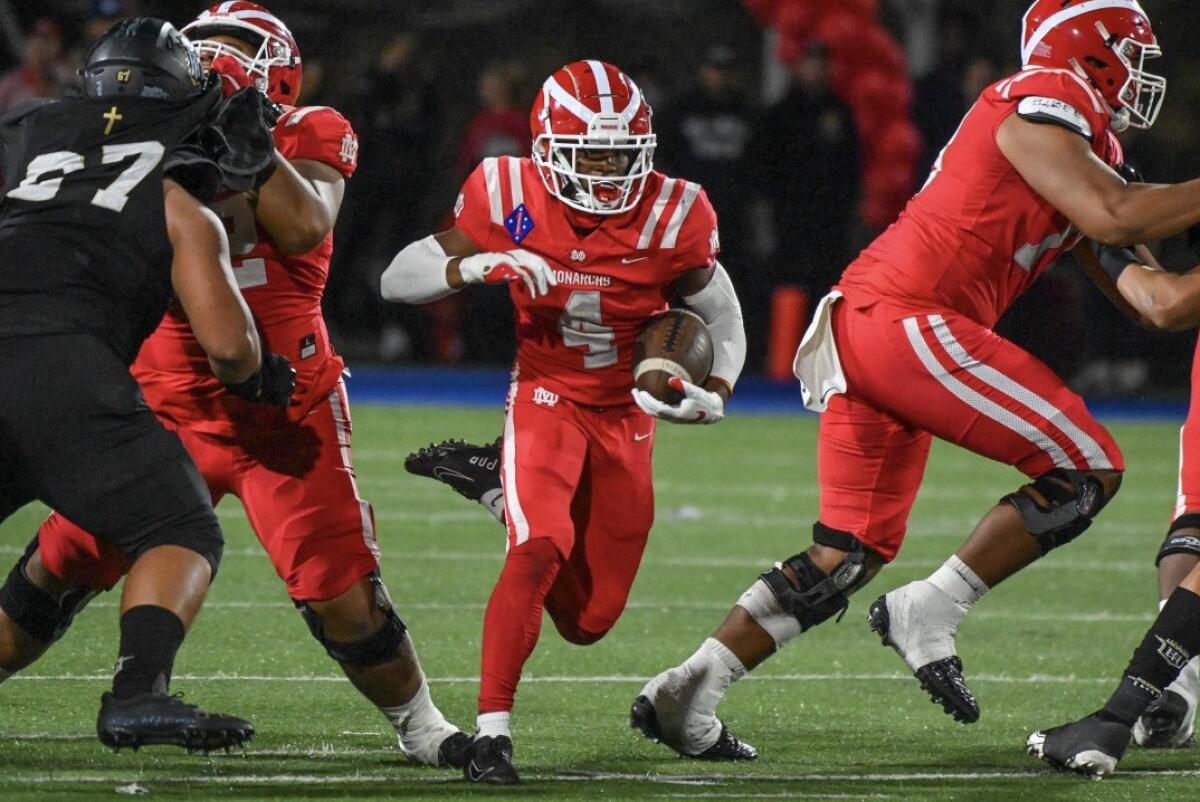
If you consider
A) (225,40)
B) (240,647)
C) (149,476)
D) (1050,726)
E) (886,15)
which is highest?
(225,40)

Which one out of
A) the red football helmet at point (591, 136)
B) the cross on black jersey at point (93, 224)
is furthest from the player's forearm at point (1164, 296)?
the cross on black jersey at point (93, 224)

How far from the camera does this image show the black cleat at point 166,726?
361cm

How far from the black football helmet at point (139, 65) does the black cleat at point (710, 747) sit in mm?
1706

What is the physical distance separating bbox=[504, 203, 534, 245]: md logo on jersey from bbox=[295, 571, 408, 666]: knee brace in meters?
0.86

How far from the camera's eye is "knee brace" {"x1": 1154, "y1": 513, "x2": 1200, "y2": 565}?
4.82m

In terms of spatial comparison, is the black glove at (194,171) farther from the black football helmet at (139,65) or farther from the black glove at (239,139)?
the black football helmet at (139,65)

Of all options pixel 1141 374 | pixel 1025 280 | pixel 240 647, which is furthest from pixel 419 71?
pixel 1025 280

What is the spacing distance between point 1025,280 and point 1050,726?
1.12 m

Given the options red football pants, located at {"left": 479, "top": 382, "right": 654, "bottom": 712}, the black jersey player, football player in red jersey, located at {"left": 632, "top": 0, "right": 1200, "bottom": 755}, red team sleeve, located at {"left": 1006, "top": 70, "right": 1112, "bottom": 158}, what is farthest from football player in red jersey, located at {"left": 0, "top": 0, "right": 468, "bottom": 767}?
red team sleeve, located at {"left": 1006, "top": 70, "right": 1112, "bottom": 158}

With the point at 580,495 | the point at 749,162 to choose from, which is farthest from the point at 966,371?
the point at 749,162

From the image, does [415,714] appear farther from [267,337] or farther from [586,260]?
[586,260]

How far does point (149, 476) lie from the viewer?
3861 millimetres

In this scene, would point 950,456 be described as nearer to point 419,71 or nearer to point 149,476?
point 419,71

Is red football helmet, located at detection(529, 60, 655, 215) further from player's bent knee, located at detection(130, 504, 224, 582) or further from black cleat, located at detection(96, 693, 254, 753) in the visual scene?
black cleat, located at detection(96, 693, 254, 753)
